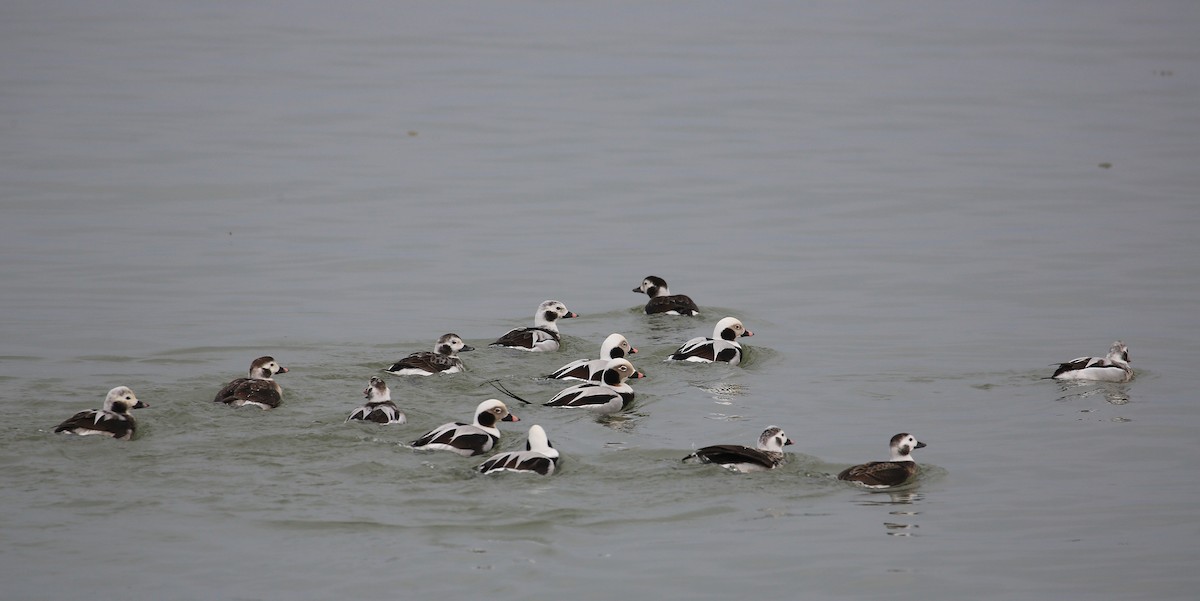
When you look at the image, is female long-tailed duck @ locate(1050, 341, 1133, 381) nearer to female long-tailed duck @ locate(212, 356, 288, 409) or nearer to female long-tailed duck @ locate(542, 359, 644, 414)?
female long-tailed duck @ locate(542, 359, 644, 414)

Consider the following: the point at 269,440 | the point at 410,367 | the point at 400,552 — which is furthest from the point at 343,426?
the point at 400,552

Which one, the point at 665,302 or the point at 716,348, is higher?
the point at 665,302

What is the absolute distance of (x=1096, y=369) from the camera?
14.5m

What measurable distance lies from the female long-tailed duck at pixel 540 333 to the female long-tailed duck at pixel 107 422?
A: 4.56 metres

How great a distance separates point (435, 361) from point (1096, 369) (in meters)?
6.15

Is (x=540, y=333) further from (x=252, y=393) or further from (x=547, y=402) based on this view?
(x=252, y=393)

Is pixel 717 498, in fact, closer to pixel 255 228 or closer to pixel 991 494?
pixel 991 494

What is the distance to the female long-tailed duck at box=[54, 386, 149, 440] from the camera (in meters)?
12.0

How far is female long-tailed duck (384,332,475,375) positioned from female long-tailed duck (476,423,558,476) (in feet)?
9.30

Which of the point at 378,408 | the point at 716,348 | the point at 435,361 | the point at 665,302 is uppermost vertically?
the point at 665,302

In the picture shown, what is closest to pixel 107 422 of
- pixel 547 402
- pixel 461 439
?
pixel 461 439

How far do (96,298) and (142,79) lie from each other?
55.9 feet

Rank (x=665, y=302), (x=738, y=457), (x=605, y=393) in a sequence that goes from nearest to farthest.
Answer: (x=738, y=457) < (x=605, y=393) < (x=665, y=302)

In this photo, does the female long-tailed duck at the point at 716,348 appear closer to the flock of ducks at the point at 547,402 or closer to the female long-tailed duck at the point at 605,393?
the flock of ducks at the point at 547,402
